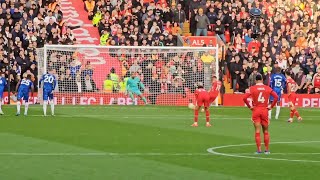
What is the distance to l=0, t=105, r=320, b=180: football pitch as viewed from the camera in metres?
17.3

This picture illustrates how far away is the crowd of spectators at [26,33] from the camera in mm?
42469

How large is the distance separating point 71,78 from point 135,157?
2211cm

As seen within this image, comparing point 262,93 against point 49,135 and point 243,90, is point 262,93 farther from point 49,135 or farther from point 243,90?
point 243,90

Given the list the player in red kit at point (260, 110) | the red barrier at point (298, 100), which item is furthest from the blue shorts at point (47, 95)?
the player in red kit at point (260, 110)

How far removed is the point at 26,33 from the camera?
43.2m

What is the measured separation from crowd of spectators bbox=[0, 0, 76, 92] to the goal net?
0.95 m

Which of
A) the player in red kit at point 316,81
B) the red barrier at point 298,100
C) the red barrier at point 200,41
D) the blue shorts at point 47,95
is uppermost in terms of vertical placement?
the red barrier at point 200,41

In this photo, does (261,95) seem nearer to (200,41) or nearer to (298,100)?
(298,100)

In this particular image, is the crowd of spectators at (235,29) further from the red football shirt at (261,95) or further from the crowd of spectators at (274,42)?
the red football shirt at (261,95)

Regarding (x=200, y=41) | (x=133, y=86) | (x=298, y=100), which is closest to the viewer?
(x=133, y=86)

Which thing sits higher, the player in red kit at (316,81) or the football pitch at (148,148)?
the player in red kit at (316,81)

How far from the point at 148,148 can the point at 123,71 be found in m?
21.4

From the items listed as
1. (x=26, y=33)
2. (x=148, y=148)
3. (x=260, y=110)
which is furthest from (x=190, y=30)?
(x=260, y=110)

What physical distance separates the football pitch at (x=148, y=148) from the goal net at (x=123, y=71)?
5.71 m
